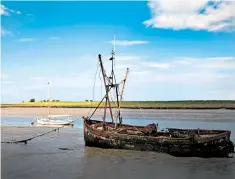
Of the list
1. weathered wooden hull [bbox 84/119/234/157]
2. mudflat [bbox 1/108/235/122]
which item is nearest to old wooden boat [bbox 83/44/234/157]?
weathered wooden hull [bbox 84/119/234/157]

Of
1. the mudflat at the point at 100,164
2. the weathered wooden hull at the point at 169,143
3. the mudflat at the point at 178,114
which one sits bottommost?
the mudflat at the point at 100,164

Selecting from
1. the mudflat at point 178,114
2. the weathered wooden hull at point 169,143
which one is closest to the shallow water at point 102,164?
the weathered wooden hull at point 169,143

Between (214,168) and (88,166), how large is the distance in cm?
640

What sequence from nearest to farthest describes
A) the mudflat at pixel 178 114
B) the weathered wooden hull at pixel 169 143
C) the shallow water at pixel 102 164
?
the shallow water at pixel 102 164 < the weathered wooden hull at pixel 169 143 < the mudflat at pixel 178 114

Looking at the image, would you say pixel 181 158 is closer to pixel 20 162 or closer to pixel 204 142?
pixel 204 142

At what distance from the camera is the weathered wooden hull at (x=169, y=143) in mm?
21938

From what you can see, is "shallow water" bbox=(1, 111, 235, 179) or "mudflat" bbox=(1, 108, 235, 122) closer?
"shallow water" bbox=(1, 111, 235, 179)

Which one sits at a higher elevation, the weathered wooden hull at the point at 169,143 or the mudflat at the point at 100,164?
the weathered wooden hull at the point at 169,143

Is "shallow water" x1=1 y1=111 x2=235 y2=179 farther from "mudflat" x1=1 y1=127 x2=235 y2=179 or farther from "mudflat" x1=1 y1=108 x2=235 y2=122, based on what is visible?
"mudflat" x1=1 y1=108 x2=235 y2=122

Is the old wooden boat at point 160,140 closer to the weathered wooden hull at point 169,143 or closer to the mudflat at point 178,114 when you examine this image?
the weathered wooden hull at point 169,143

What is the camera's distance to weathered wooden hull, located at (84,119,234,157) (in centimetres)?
2194

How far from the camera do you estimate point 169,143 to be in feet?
75.7

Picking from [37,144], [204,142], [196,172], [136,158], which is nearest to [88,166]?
[136,158]

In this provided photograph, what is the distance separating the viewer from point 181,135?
2494 cm
